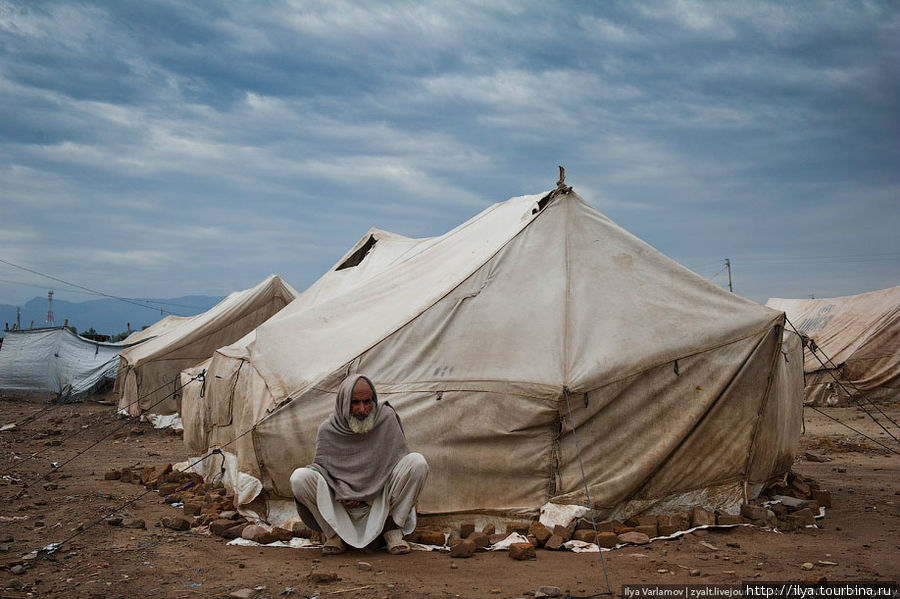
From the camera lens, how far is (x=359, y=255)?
1087 cm

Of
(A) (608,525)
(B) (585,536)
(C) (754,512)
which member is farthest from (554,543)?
(C) (754,512)

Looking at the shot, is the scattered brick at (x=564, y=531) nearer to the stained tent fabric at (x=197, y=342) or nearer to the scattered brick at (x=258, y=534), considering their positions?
the scattered brick at (x=258, y=534)

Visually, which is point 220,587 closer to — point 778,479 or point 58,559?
point 58,559

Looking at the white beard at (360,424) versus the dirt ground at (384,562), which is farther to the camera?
the white beard at (360,424)

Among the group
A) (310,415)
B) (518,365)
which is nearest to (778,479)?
(518,365)

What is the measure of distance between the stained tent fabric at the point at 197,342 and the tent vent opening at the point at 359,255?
14.3ft

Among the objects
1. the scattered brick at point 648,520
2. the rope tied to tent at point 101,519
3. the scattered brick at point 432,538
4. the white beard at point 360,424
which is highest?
the white beard at point 360,424

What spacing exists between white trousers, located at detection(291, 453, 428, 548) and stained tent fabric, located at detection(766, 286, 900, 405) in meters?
12.8

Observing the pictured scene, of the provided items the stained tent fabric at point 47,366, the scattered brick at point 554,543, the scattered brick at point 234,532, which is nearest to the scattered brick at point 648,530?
the scattered brick at point 554,543

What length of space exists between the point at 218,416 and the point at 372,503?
3.41 metres

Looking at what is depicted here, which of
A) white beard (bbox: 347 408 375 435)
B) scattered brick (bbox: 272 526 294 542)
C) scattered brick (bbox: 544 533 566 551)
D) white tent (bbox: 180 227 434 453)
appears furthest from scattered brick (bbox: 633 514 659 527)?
white tent (bbox: 180 227 434 453)

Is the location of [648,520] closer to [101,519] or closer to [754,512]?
[754,512]

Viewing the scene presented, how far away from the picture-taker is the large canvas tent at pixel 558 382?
514 centimetres

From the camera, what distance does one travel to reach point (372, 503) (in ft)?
15.6
